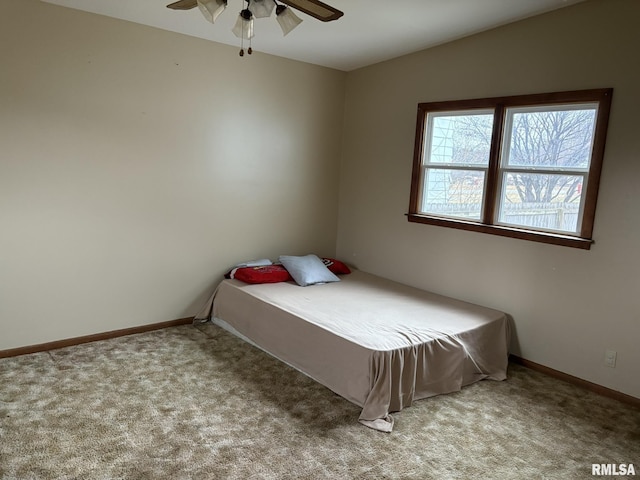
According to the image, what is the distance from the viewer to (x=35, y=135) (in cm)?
326

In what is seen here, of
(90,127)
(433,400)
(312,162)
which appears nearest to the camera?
(433,400)

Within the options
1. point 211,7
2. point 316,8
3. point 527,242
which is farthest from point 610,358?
point 211,7

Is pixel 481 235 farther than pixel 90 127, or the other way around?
pixel 481 235

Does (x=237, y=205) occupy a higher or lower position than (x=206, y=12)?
lower

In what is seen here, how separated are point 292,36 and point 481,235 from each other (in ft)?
7.24

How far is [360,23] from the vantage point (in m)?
3.44

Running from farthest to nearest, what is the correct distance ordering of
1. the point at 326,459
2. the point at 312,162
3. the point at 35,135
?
the point at 312,162, the point at 35,135, the point at 326,459

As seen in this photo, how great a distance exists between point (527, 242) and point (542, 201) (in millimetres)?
321

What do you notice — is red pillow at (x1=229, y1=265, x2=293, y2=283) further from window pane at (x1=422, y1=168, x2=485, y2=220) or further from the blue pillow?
window pane at (x1=422, y1=168, x2=485, y2=220)

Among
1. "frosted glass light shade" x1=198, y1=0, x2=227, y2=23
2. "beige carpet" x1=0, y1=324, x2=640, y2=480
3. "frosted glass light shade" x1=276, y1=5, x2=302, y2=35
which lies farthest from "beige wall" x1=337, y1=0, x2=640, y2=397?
"frosted glass light shade" x1=198, y1=0, x2=227, y2=23

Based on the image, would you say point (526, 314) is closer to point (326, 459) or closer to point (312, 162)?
point (326, 459)

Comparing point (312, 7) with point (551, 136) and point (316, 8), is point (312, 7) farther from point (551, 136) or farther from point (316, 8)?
point (551, 136)

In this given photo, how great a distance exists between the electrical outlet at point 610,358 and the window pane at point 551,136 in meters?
1.25

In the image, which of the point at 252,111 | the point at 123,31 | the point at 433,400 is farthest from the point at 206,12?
the point at 433,400
